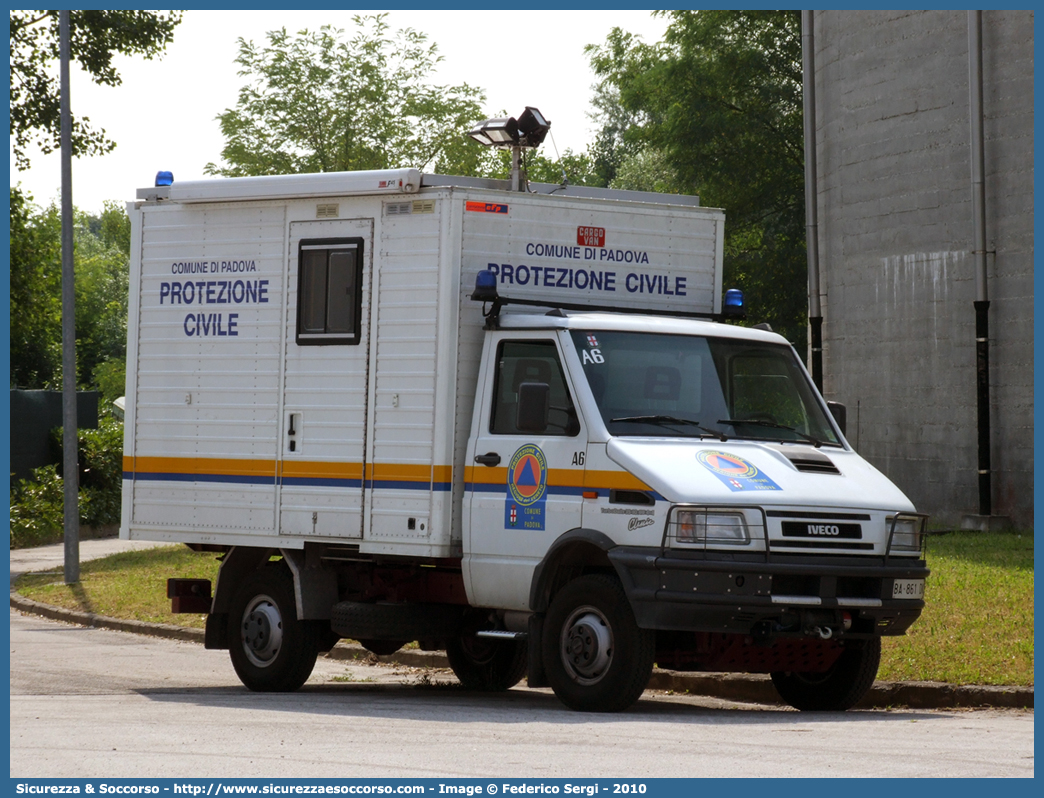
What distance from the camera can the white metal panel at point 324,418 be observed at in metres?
11.5

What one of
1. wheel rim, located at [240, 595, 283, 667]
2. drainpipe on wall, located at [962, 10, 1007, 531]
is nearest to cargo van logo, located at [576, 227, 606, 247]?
wheel rim, located at [240, 595, 283, 667]

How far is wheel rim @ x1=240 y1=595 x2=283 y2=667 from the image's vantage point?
1211 cm

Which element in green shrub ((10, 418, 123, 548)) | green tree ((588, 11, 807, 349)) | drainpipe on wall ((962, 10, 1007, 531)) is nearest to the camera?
drainpipe on wall ((962, 10, 1007, 531))

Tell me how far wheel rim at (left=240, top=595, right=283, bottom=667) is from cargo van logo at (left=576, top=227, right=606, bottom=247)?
357 cm

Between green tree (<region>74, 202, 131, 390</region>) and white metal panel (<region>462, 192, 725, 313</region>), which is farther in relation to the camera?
green tree (<region>74, 202, 131, 390</region>)

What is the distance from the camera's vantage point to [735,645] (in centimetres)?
1021

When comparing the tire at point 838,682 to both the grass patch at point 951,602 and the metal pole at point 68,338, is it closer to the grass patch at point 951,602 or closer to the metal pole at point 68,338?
the grass patch at point 951,602

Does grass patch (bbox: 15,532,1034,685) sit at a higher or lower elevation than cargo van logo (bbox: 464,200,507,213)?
lower

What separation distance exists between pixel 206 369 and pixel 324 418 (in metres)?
1.29

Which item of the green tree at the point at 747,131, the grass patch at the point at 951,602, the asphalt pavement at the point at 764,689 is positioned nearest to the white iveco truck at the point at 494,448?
the asphalt pavement at the point at 764,689

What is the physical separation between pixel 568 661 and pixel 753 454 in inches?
69.5

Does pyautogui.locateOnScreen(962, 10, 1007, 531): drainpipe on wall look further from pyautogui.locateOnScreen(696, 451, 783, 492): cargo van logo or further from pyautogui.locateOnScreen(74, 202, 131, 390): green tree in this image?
pyautogui.locateOnScreen(74, 202, 131, 390): green tree

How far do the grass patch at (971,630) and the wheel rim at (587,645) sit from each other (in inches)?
106

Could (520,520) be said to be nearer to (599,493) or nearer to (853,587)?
(599,493)
